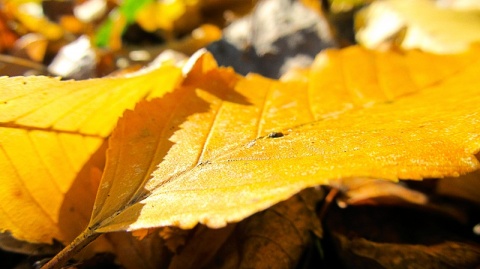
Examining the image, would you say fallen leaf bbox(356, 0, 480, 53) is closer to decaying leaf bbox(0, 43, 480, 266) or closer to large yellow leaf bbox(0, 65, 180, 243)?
decaying leaf bbox(0, 43, 480, 266)

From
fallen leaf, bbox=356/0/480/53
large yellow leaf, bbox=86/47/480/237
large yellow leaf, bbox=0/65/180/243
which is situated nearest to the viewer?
large yellow leaf, bbox=86/47/480/237

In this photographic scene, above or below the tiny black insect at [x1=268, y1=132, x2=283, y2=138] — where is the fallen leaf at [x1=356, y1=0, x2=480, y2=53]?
below

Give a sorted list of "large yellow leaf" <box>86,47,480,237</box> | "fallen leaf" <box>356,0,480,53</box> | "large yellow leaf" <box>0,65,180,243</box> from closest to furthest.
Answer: "large yellow leaf" <box>86,47,480,237</box>
"large yellow leaf" <box>0,65,180,243</box>
"fallen leaf" <box>356,0,480,53</box>

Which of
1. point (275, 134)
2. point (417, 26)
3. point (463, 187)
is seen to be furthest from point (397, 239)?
point (417, 26)

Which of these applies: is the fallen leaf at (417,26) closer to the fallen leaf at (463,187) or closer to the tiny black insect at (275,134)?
the fallen leaf at (463,187)

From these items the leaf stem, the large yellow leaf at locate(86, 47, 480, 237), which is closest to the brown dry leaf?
the large yellow leaf at locate(86, 47, 480, 237)

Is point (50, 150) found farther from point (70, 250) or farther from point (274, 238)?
Result: point (274, 238)
